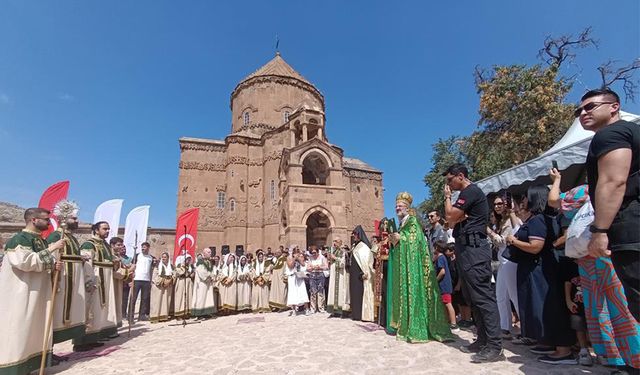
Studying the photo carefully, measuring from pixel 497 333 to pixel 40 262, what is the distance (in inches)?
218

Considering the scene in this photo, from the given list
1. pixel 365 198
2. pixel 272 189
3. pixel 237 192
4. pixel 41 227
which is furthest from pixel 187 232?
pixel 365 198

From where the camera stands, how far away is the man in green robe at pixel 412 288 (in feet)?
15.1

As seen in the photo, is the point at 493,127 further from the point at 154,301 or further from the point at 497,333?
the point at 154,301

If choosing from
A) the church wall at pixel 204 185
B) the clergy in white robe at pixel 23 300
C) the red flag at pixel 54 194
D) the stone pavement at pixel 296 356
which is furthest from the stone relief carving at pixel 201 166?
the clergy in white robe at pixel 23 300

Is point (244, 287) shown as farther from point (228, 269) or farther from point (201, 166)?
point (201, 166)

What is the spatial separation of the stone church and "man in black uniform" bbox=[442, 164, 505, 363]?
1526 cm

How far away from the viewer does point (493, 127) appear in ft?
51.0

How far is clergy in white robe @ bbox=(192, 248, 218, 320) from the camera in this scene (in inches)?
352

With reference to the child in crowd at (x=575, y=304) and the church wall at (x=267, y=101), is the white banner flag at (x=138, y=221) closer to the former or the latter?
the child in crowd at (x=575, y=304)

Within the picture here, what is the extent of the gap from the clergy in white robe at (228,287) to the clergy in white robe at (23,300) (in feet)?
18.9

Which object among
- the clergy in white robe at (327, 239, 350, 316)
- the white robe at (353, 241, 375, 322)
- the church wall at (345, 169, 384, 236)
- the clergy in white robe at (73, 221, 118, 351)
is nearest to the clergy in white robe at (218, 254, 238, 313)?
the clergy in white robe at (327, 239, 350, 316)

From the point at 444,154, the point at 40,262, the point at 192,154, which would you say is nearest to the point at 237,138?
the point at 192,154

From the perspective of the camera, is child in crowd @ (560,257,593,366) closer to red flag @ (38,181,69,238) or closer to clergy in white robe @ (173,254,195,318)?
clergy in white robe @ (173,254,195,318)

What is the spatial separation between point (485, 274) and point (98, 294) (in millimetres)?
6368
